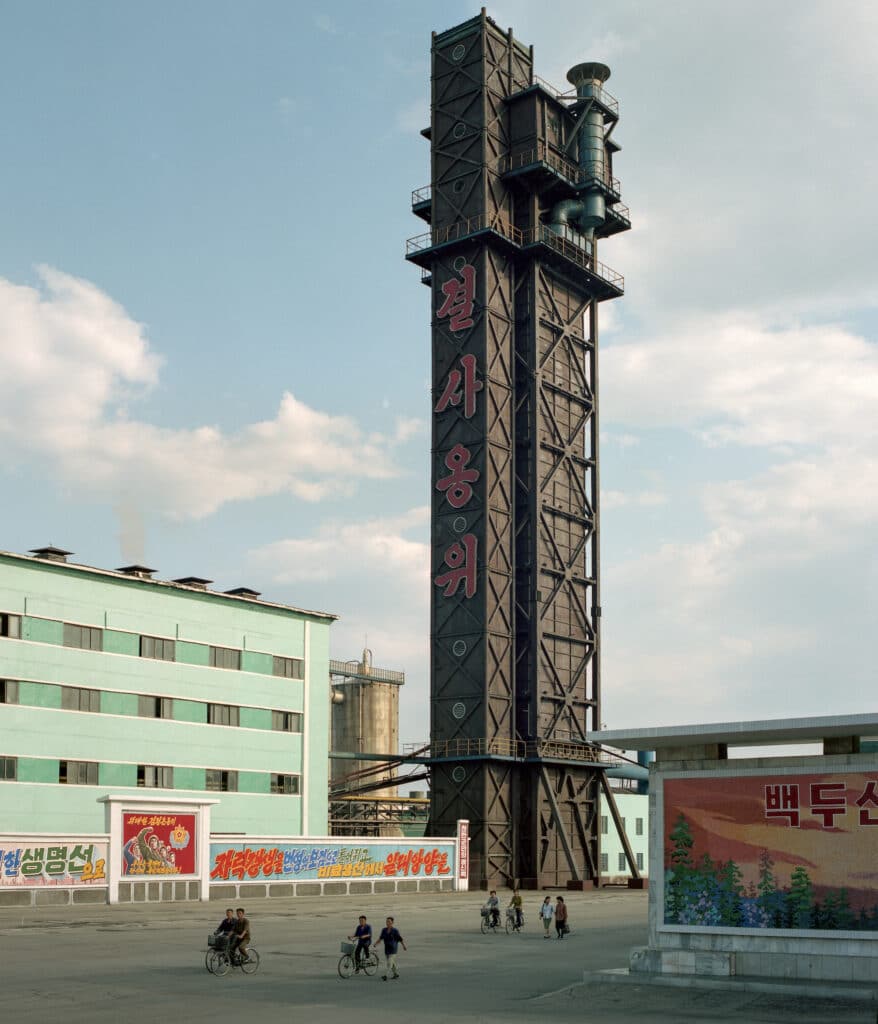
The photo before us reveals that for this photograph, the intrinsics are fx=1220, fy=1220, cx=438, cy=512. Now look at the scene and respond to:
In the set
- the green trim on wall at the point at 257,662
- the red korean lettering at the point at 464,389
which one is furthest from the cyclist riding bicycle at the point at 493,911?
the red korean lettering at the point at 464,389

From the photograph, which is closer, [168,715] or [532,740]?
[168,715]

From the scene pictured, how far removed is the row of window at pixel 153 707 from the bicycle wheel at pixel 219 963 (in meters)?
34.1

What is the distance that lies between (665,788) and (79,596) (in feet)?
138

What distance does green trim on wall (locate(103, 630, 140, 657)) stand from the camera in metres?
64.6

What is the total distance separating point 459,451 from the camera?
7625 centimetres

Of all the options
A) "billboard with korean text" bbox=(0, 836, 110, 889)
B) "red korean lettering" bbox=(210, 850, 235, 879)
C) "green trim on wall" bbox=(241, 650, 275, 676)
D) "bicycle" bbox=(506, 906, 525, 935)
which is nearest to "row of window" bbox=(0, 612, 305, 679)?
"green trim on wall" bbox=(241, 650, 275, 676)

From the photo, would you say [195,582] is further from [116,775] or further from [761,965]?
[761,965]

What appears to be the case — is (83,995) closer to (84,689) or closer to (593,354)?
(84,689)

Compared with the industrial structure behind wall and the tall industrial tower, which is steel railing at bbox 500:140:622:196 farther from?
the industrial structure behind wall

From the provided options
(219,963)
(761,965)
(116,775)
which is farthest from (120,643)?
(761,965)

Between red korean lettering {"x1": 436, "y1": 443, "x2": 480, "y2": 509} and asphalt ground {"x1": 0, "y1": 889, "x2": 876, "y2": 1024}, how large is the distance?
111ft

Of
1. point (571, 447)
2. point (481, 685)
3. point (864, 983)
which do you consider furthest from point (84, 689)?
point (864, 983)

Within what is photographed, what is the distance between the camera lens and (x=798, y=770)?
27.5 m

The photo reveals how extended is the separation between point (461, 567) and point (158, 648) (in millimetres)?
18993
